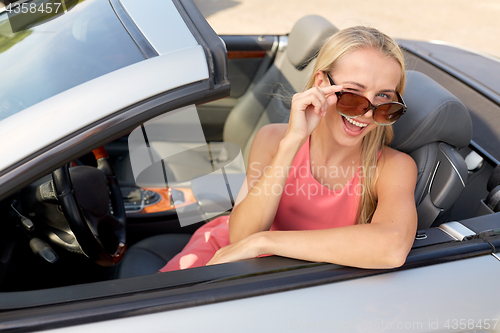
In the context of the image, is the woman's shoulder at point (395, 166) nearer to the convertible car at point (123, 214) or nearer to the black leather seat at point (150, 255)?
the convertible car at point (123, 214)

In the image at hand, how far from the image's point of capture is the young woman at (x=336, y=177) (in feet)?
3.84

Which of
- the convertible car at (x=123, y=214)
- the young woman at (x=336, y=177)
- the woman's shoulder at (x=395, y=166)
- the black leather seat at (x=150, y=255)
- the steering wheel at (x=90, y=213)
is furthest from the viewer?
the black leather seat at (x=150, y=255)

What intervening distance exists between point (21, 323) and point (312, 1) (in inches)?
314

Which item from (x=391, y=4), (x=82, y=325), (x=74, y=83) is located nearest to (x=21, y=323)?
(x=82, y=325)

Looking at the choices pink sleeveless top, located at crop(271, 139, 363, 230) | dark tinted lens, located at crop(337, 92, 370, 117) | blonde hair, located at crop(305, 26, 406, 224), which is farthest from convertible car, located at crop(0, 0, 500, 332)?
dark tinted lens, located at crop(337, 92, 370, 117)

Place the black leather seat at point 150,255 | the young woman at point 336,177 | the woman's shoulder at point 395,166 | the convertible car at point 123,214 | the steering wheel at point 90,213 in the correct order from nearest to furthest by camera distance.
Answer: the convertible car at point 123,214
the young woman at point 336,177
the steering wheel at point 90,213
the woman's shoulder at point 395,166
the black leather seat at point 150,255

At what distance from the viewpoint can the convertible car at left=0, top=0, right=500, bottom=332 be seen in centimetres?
94

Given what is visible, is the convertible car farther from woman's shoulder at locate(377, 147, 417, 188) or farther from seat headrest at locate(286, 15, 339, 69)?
seat headrest at locate(286, 15, 339, 69)

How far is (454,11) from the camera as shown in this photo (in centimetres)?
770

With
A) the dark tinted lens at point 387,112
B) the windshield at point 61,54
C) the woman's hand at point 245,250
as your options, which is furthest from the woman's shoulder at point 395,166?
the windshield at point 61,54

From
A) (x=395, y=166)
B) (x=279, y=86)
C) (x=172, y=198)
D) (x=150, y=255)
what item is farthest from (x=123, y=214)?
(x=279, y=86)

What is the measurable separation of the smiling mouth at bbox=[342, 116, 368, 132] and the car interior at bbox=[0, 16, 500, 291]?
30 centimetres

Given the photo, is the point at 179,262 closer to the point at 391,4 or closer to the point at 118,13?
the point at 118,13

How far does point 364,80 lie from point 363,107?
13 cm
